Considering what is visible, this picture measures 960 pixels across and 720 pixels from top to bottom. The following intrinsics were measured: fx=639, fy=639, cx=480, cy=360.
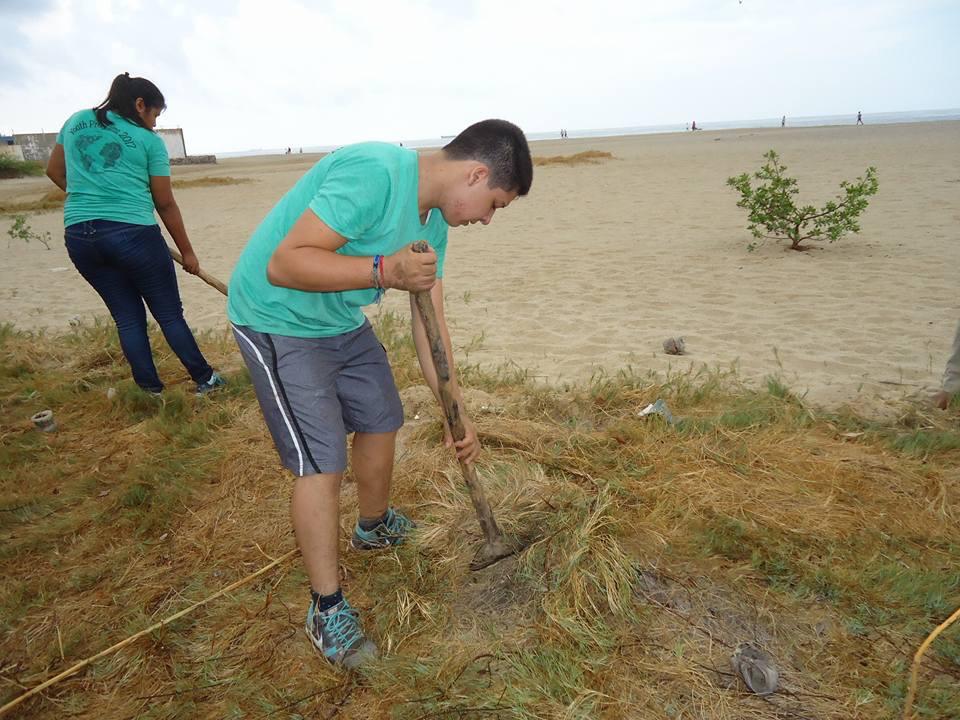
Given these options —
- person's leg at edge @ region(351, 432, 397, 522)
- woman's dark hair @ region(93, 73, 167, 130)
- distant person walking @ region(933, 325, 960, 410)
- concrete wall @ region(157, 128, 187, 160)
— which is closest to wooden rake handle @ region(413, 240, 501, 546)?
person's leg at edge @ region(351, 432, 397, 522)

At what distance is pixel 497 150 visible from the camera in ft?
5.41

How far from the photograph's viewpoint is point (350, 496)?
2734mm

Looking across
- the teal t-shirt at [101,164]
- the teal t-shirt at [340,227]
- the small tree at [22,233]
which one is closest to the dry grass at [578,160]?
the small tree at [22,233]

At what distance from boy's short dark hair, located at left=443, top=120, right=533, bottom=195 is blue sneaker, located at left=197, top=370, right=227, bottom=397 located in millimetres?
2578

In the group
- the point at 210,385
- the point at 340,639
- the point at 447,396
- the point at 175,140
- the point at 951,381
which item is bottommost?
the point at 340,639

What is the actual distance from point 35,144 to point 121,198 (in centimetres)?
5377

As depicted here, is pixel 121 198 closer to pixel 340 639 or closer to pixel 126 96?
pixel 126 96

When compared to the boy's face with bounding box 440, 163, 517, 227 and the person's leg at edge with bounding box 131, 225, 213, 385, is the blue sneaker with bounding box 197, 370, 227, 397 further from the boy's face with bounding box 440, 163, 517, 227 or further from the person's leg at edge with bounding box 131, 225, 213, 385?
the boy's face with bounding box 440, 163, 517, 227

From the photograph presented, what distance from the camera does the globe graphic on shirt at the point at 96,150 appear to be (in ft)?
10.0

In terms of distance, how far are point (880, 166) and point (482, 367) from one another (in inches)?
539

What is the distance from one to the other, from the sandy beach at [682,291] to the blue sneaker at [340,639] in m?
2.19

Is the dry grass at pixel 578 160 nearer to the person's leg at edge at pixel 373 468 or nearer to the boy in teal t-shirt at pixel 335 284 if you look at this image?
the person's leg at edge at pixel 373 468

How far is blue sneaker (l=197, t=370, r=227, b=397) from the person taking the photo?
366 cm

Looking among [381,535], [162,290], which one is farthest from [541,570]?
[162,290]
